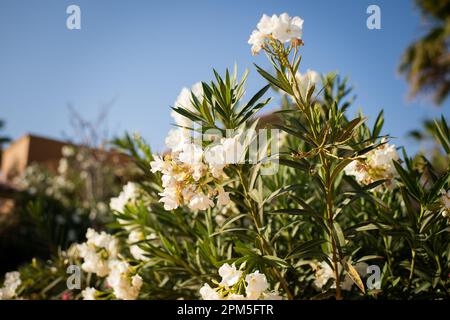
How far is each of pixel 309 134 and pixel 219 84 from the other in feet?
0.99

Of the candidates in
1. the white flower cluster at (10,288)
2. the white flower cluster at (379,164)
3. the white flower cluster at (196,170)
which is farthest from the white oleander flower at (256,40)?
the white flower cluster at (10,288)

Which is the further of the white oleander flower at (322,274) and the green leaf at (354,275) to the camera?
the white oleander flower at (322,274)

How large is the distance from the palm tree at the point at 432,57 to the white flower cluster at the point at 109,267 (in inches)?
405

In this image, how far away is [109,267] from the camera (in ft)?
5.47

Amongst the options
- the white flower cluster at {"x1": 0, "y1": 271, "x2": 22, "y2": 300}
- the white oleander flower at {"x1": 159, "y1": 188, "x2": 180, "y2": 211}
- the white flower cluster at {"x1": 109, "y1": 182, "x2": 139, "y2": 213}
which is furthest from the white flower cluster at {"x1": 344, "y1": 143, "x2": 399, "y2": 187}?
the white flower cluster at {"x1": 0, "y1": 271, "x2": 22, "y2": 300}

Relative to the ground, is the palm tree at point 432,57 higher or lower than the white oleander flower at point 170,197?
higher

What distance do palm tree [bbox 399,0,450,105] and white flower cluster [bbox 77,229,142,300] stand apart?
405 inches

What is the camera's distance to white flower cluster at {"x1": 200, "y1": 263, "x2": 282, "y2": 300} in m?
0.93

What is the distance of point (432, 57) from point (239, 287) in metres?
10.9

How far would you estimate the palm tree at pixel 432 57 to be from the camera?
32.2 feet

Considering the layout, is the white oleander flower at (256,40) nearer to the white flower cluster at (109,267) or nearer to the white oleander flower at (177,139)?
the white oleander flower at (177,139)

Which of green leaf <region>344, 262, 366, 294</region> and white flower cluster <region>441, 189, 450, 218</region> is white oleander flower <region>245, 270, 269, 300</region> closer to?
green leaf <region>344, 262, 366, 294</region>

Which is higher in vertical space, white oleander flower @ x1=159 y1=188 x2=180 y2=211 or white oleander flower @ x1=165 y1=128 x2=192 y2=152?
white oleander flower @ x1=165 y1=128 x2=192 y2=152
